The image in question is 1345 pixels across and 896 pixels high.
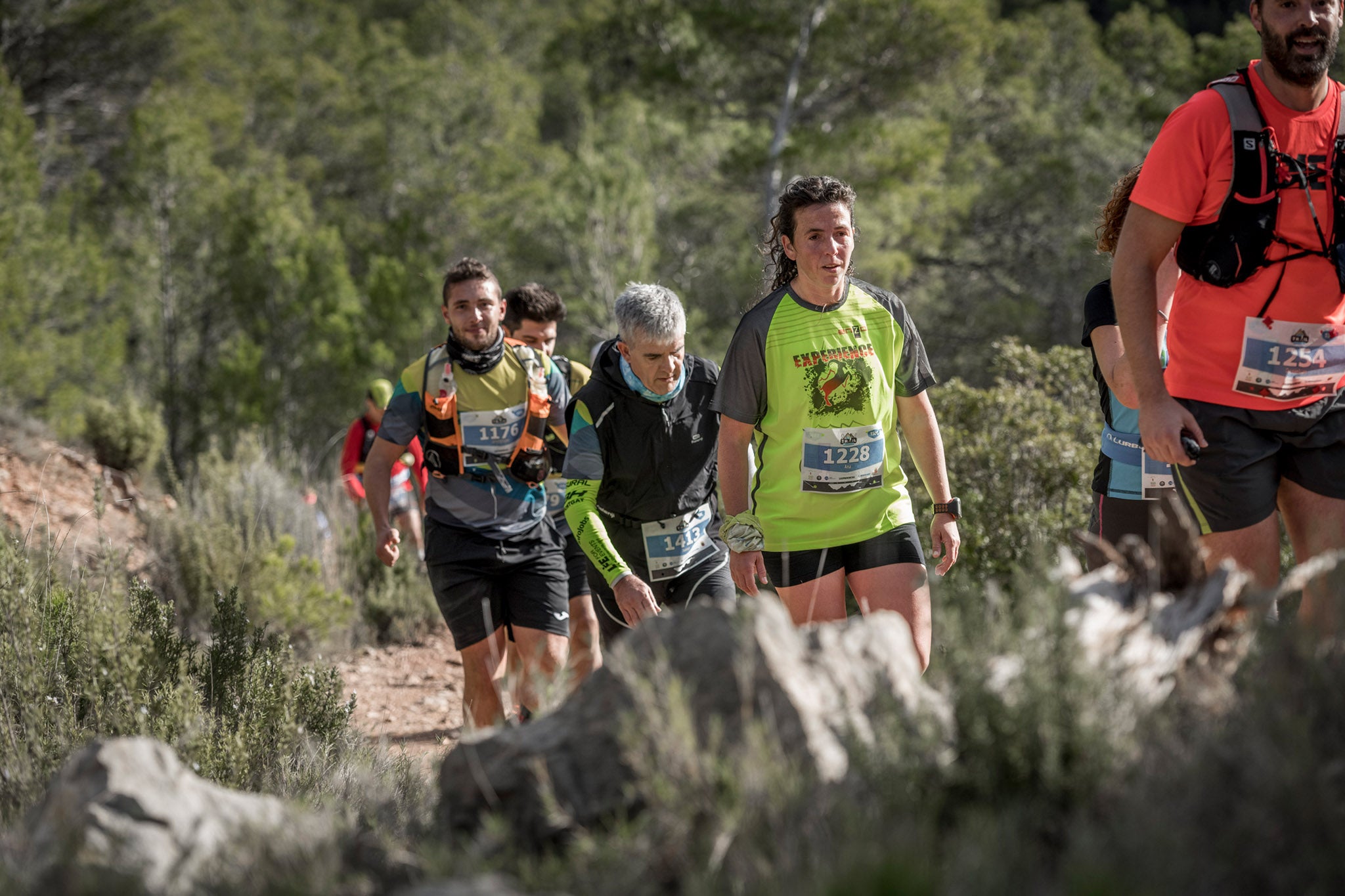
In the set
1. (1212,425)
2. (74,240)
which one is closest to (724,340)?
(74,240)

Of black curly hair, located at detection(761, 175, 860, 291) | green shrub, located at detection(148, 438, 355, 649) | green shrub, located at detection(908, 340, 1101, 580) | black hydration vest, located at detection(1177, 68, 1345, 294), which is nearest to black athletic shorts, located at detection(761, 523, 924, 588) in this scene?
black curly hair, located at detection(761, 175, 860, 291)

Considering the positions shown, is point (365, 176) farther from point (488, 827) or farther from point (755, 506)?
point (488, 827)

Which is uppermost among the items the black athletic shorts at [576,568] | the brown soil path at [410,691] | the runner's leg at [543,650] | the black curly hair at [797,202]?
the black curly hair at [797,202]

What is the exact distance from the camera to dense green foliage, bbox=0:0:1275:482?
50.6 ft

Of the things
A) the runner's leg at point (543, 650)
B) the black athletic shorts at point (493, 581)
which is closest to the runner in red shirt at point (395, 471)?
the black athletic shorts at point (493, 581)

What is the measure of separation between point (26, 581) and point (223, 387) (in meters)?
12.2

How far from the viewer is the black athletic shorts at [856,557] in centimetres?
358

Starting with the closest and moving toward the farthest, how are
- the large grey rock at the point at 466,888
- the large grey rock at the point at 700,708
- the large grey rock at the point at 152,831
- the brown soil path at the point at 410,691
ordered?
the large grey rock at the point at 466,888 < the large grey rock at the point at 152,831 < the large grey rock at the point at 700,708 < the brown soil path at the point at 410,691

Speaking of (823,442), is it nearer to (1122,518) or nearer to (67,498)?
(1122,518)

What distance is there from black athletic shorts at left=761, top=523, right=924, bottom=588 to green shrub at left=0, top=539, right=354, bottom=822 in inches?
61.9

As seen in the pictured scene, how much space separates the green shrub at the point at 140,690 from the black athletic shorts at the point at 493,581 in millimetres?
522

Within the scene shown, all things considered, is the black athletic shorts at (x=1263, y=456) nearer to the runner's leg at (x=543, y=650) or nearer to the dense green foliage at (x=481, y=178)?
the runner's leg at (x=543, y=650)

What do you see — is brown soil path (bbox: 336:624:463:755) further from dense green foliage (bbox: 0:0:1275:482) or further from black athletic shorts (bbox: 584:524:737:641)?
dense green foliage (bbox: 0:0:1275:482)

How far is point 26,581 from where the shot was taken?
383cm
